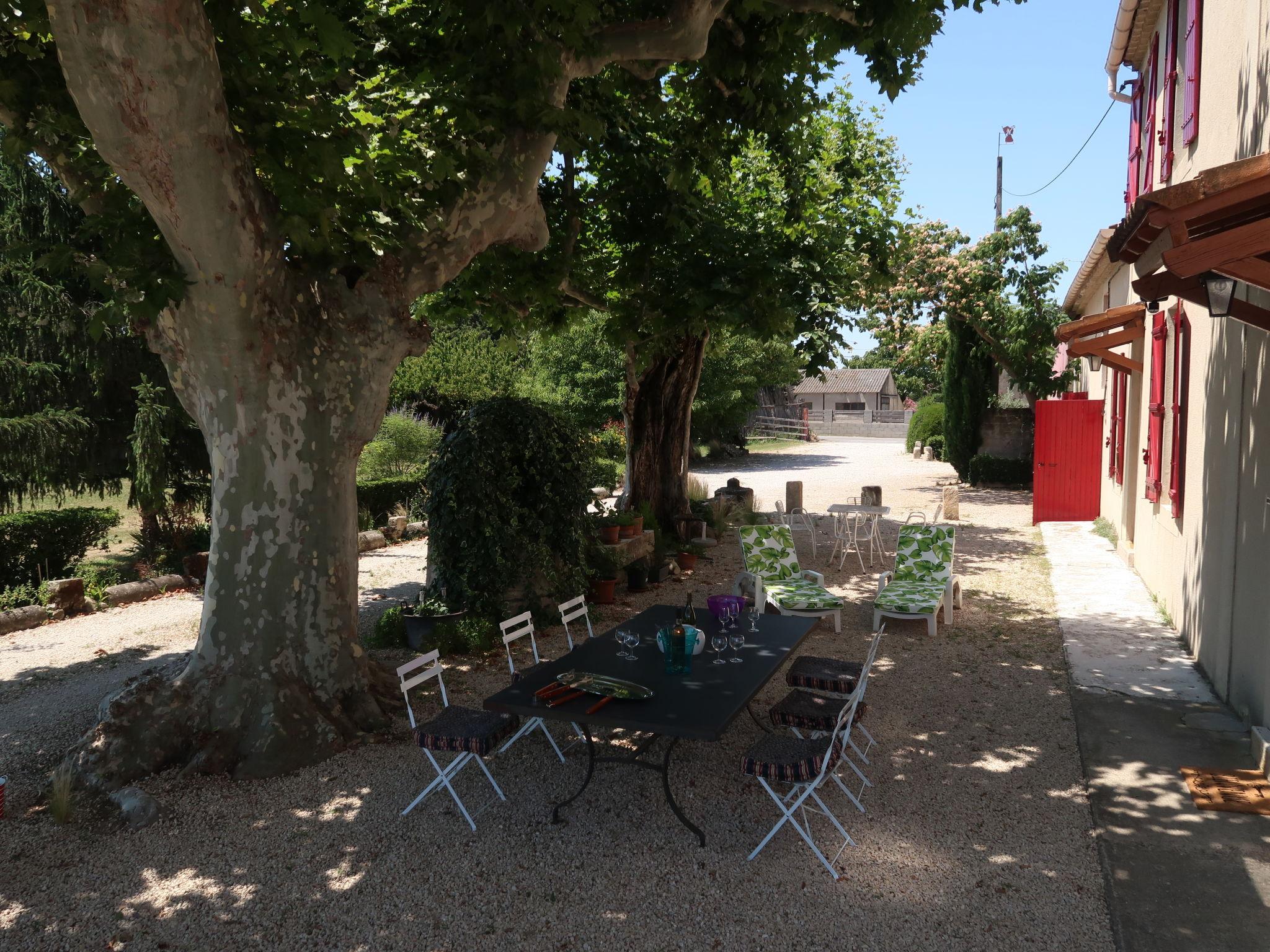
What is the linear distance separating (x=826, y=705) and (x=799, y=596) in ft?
11.1

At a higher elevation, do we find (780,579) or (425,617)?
(780,579)

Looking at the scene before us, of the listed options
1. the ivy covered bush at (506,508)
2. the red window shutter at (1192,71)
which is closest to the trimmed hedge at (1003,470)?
the red window shutter at (1192,71)

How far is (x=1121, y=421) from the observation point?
12.4 metres

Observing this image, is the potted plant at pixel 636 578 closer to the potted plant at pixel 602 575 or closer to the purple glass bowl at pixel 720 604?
the potted plant at pixel 602 575

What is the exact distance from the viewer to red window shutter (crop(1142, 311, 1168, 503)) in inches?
369

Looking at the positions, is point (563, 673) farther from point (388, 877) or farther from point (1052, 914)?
point (1052, 914)

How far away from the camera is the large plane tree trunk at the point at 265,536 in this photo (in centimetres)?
520

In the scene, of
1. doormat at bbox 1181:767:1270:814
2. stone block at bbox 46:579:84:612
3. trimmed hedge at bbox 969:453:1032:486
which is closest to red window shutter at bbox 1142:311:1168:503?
doormat at bbox 1181:767:1270:814

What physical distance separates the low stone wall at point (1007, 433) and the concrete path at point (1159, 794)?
13.0 metres

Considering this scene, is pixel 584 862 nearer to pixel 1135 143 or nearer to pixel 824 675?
pixel 824 675

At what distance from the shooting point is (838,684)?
210 inches

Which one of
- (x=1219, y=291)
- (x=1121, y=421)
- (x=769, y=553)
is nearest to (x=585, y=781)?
(x=1219, y=291)

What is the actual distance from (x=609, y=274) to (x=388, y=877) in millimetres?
8331

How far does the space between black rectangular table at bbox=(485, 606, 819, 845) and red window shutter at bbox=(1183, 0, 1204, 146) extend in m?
6.00
